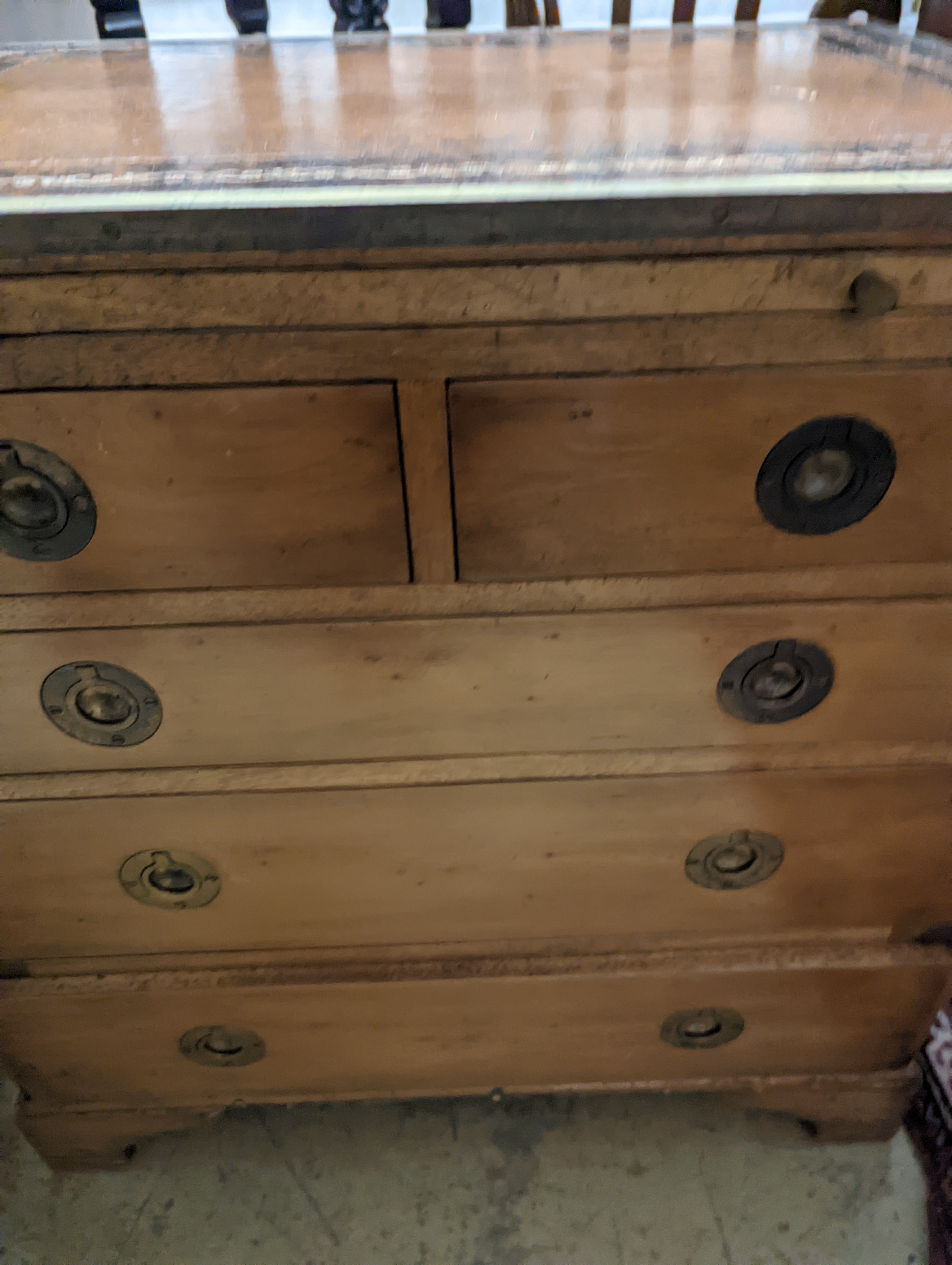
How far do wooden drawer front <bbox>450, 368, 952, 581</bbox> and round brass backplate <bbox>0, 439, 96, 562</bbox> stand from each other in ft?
0.84

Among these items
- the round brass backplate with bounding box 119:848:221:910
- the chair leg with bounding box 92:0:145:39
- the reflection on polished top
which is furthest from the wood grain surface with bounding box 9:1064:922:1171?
the chair leg with bounding box 92:0:145:39

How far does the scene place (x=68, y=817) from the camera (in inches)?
29.0

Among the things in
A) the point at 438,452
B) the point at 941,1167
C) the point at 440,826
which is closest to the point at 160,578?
the point at 438,452

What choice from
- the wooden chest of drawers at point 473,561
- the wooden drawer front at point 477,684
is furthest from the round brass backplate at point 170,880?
the wooden drawer front at point 477,684

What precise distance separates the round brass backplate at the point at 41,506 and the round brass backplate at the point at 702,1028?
747 mm

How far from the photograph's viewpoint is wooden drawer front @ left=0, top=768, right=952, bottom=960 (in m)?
0.75

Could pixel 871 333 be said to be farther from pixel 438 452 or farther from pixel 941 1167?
pixel 941 1167

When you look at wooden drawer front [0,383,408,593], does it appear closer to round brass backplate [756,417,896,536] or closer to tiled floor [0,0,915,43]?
round brass backplate [756,417,896,536]

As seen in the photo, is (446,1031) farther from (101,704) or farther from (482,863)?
(101,704)

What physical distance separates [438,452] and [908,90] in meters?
0.49

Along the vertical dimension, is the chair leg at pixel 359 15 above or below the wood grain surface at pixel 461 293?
above

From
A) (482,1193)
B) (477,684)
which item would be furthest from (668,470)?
(482,1193)

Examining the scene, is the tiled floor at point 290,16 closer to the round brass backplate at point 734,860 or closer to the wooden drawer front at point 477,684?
the wooden drawer front at point 477,684

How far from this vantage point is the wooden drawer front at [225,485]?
55 centimetres
